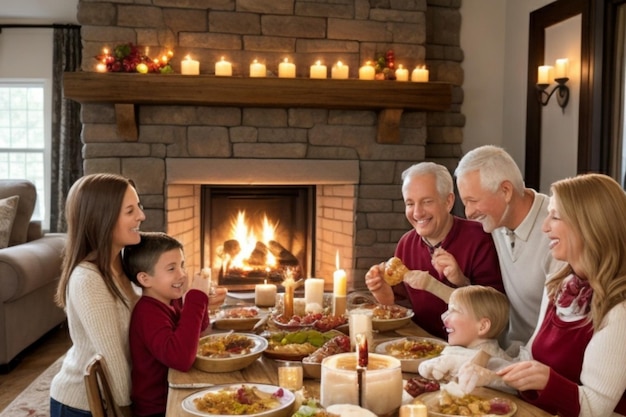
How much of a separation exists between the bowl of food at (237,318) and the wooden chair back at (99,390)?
21.1 inches

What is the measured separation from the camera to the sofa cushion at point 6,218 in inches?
179

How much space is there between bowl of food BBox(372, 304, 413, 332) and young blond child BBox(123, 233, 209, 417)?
0.61 meters

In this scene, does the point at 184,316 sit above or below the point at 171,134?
below

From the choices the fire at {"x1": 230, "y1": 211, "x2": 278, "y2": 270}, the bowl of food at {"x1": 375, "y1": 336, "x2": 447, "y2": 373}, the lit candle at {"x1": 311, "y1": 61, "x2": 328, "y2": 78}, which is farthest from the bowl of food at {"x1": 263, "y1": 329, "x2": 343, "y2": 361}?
the fire at {"x1": 230, "y1": 211, "x2": 278, "y2": 270}

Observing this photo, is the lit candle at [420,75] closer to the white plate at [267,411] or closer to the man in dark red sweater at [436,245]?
the man in dark red sweater at [436,245]

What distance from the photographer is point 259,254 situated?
5020mm

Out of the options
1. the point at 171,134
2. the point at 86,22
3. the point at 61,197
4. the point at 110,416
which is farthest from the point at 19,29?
the point at 110,416

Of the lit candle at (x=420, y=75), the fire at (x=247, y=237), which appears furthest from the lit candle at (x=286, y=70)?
the fire at (x=247, y=237)

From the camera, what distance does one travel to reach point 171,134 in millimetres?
4414

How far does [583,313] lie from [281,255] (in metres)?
3.44

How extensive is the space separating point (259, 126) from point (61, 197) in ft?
9.56

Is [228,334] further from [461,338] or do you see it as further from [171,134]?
[171,134]

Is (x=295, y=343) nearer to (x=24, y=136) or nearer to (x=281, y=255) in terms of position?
(x=281, y=255)

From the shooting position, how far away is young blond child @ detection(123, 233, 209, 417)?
1.92 m
